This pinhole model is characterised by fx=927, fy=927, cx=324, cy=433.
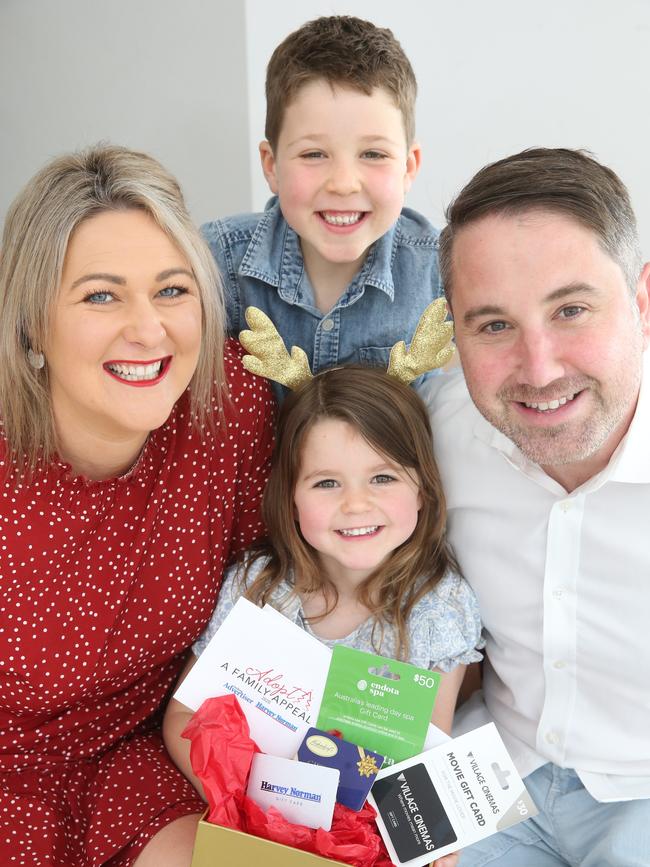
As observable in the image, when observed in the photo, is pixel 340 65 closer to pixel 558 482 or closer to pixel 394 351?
pixel 394 351

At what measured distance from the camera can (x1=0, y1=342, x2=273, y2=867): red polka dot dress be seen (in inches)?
59.9

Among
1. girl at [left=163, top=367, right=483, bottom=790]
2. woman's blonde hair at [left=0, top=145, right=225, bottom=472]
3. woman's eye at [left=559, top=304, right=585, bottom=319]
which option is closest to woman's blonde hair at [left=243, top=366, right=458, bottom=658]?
girl at [left=163, top=367, right=483, bottom=790]

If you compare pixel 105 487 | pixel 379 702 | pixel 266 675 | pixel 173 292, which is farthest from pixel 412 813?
pixel 173 292

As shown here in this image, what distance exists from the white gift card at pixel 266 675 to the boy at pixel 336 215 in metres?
0.66

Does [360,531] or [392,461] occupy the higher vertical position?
[392,461]

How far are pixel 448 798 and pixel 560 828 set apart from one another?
1.00 feet

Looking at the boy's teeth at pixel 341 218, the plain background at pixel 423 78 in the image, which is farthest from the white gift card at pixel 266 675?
the plain background at pixel 423 78

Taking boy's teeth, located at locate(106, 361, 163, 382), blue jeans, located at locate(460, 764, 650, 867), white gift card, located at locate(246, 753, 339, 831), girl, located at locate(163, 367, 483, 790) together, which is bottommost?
blue jeans, located at locate(460, 764, 650, 867)

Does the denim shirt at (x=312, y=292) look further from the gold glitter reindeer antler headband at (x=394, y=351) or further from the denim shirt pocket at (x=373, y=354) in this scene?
the gold glitter reindeer antler headband at (x=394, y=351)

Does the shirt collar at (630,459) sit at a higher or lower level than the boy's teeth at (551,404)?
lower

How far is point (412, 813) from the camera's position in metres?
1.40

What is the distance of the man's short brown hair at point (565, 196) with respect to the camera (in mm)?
1356

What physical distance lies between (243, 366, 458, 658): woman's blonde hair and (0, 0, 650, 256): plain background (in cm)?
96

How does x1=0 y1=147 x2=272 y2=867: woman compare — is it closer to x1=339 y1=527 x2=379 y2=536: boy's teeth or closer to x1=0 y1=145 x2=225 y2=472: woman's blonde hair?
x1=0 y1=145 x2=225 y2=472: woman's blonde hair
